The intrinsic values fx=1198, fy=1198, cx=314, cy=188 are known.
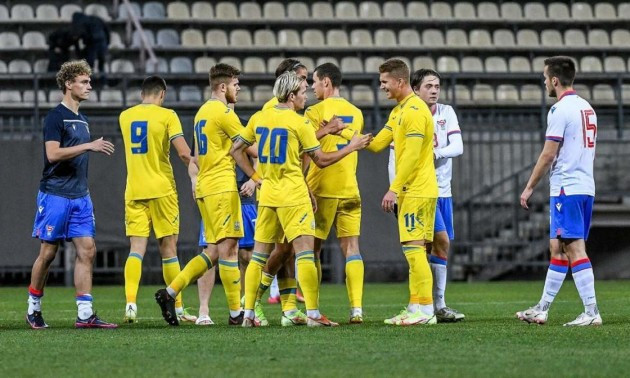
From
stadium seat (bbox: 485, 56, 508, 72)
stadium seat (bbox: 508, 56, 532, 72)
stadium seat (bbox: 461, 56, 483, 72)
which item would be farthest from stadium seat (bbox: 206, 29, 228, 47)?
stadium seat (bbox: 508, 56, 532, 72)

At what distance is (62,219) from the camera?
962 cm

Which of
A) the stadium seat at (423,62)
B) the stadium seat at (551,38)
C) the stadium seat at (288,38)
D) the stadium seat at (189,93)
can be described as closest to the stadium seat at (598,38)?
the stadium seat at (551,38)

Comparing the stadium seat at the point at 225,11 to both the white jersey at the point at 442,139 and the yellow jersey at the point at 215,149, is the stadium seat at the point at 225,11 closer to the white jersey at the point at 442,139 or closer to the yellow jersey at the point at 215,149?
the white jersey at the point at 442,139

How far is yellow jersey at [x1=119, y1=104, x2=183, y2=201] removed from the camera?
10.2 metres

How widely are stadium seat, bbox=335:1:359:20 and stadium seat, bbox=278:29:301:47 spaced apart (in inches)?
47.0

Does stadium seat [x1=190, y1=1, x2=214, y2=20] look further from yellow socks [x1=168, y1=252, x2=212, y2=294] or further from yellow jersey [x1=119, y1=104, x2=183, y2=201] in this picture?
yellow socks [x1=168, y1=252, x2=212, y2=294]

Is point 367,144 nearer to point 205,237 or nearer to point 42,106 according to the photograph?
point 205,237

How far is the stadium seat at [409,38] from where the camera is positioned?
929 inches

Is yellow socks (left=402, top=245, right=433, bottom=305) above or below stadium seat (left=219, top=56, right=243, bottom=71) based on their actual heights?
below

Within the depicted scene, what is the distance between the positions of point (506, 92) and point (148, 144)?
12926mm

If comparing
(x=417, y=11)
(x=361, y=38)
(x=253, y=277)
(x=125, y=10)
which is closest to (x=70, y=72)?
(x=253, y=277)

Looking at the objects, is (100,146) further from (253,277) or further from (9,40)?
(9,40)

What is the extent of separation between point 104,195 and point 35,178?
42.6 inches

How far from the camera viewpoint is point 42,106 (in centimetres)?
1933
